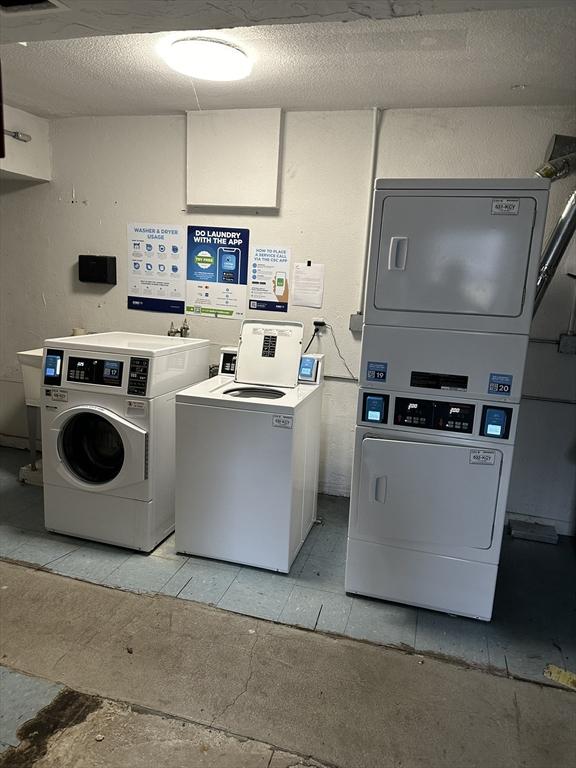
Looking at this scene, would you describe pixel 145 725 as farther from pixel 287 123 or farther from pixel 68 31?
pixel 287 123

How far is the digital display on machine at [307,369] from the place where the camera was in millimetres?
2990

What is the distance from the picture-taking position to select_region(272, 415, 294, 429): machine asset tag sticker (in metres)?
2.38

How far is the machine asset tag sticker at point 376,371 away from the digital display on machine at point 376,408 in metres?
0.08

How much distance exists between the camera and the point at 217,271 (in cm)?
345

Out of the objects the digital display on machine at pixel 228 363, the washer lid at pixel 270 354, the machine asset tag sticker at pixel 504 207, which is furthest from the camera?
the digital display on machine at pixel 228 363

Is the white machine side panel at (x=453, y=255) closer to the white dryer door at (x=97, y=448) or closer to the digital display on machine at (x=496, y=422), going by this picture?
the digital display on machine at (x=496, y=422)

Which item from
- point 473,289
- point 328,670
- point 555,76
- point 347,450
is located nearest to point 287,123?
point 555,76

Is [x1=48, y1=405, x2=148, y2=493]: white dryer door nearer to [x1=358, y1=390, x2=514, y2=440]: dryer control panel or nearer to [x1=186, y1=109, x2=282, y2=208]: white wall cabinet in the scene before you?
[x1=358, y1=390, x2=514, y2=440]: dryer control panel

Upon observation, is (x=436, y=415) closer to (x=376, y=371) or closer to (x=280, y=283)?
(x=376, y=371)

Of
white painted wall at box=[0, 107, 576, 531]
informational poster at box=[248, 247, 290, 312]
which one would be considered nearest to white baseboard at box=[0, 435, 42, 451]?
white painted wall at box=[0, 107, 576, 531]

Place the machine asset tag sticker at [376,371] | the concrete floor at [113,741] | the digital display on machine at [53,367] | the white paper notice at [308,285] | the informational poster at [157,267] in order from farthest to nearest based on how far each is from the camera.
→ the informational poster at [157,267] → the white paper notice at [308,285] → the digital display on machine at [53,367] → the machine asset tag sticker at [376,371] → the concrete floor at [113,741]

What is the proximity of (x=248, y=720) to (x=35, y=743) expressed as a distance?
2.25 ft

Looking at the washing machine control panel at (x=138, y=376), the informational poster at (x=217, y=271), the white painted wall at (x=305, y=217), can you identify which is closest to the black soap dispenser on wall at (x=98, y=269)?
the white painted wall at (x=305, y=217)

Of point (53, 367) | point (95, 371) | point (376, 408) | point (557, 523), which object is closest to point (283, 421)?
point (376, 408)
